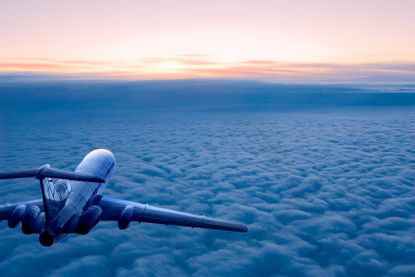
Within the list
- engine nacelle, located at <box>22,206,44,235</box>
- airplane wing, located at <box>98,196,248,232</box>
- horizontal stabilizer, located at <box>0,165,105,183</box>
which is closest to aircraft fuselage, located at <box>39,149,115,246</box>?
engine nacelle, located at <box>22,206,44,235</box>

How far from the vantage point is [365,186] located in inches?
1703

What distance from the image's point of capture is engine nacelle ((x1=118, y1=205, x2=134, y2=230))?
70.2ft

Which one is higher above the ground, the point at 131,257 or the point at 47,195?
the point at 47,195

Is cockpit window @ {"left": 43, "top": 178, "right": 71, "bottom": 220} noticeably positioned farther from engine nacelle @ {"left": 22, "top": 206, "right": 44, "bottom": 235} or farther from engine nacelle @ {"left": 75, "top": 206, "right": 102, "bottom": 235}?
engine nacelle @ {"left": 75, "top": 206, "right": 102, "bottom": 235}

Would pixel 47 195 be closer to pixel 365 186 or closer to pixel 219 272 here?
pixel 219 272

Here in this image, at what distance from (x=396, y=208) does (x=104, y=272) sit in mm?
33025

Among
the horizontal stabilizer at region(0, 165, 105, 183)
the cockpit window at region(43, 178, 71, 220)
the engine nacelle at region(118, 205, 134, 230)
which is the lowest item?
the engine nacelle at region(118, 205, 134, 230)

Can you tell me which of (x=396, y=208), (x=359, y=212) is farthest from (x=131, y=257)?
(x=396, y=208)

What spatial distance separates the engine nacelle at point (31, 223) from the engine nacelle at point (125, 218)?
5067 millimetres

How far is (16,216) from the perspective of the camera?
2038 centimetres

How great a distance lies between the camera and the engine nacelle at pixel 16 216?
66.4 ft

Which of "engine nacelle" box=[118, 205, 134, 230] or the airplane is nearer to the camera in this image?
the airplane

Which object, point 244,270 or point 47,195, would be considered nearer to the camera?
point 47,195

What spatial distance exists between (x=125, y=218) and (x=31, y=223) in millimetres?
5876
